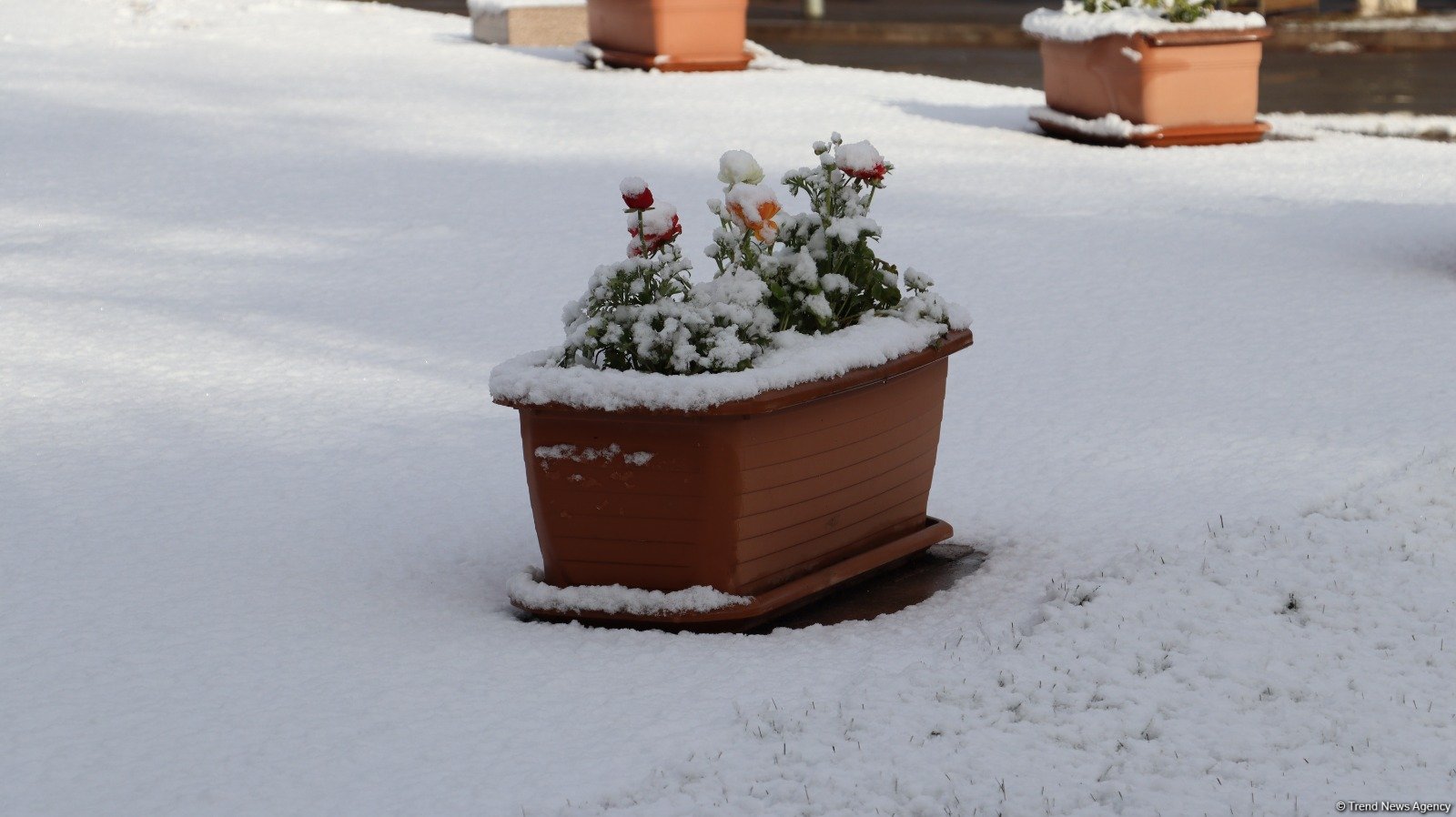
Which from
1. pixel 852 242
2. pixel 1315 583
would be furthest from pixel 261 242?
pixel 1315 583

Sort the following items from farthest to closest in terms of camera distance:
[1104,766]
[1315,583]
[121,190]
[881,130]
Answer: [881,130] < [121,190] < [1315,583] < [1104,766]

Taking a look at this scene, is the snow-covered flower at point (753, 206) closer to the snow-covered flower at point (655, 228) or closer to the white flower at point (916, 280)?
the snow-covered flower at point (655, 228)

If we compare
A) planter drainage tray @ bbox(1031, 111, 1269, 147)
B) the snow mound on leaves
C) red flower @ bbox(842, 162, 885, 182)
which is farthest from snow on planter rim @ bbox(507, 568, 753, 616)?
planter drainage tray @ bbox(1031, 111, 1269, 147)

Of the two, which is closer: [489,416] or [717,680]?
[717,680]

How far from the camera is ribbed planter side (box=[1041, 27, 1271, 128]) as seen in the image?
880 centimetres

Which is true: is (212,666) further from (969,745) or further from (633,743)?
(969,745)

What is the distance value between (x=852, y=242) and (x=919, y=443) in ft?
1.68

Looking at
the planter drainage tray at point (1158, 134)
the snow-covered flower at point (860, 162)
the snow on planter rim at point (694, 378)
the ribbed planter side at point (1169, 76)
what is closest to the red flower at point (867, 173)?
the snow-covered flower at point (860, 162)

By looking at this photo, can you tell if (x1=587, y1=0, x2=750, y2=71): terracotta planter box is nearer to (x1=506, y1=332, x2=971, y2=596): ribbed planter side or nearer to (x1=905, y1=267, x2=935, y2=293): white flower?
(x1=905, y1=267, x2=935, y2=293): white flower

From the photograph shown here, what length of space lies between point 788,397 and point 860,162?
2.36 ft

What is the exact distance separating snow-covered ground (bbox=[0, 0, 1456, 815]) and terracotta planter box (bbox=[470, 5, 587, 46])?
4472 millimetres

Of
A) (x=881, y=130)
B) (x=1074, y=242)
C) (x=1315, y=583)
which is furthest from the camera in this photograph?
(x=881, y=130)

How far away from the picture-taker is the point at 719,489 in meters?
3.39

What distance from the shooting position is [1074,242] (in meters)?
Result: 7.03
